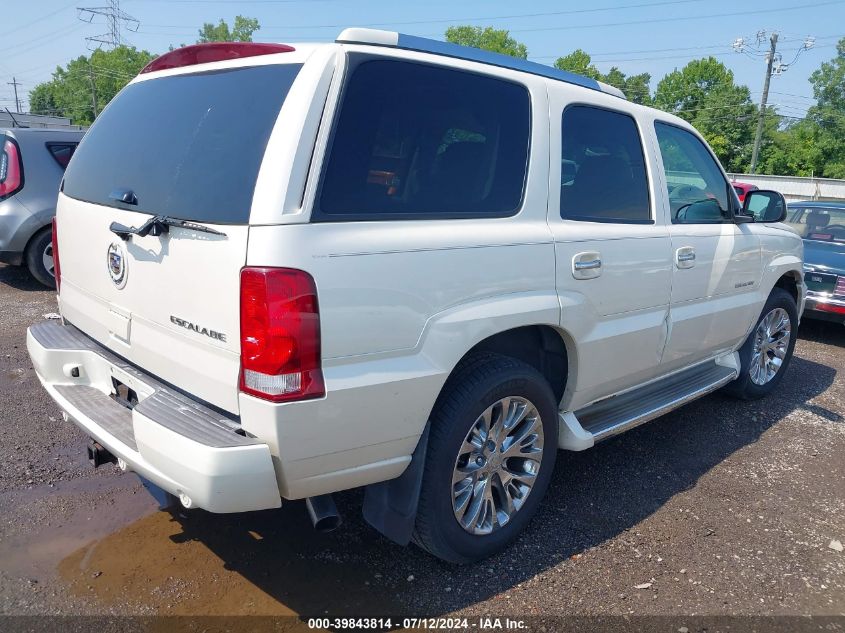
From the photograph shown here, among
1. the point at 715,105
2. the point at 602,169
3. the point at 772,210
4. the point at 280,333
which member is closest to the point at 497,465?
the point at 280,333

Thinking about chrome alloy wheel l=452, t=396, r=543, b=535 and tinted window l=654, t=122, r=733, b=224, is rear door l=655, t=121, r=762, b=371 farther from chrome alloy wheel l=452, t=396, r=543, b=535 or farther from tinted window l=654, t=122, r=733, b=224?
chrome alloy wheel l=452, t=396, r=543, b=535

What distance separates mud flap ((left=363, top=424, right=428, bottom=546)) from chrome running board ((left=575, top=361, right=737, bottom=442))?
1110 millimetres

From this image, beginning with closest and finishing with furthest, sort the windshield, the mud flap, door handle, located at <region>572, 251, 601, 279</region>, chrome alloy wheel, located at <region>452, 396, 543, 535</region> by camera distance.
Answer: the mud flap < chrome alloy wheel, located at <region>452, 396, 543, 535</region> < door handle, located at <region>572, 251, 601, 279</region> < the windshield

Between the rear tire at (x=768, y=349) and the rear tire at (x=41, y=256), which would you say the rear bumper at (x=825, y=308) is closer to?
the rear tire at (x=768, y=349)

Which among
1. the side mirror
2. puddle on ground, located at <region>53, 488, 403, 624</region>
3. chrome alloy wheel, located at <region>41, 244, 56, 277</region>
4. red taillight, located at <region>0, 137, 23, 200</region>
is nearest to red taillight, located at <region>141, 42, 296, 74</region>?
puddle on ground, located at <region>53, 488, 403, 624</region>

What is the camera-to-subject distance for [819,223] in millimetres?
8055

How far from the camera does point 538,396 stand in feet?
9.75

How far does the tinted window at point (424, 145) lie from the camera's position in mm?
2316

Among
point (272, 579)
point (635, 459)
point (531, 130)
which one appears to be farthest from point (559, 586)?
point (531, 130)

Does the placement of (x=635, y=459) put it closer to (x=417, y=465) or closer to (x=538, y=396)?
(x=538, y=396)

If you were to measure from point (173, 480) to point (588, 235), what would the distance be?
206cm

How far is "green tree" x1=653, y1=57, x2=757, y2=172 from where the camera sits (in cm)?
5831

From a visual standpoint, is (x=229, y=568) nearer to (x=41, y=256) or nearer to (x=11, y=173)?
(x=41, y=256)

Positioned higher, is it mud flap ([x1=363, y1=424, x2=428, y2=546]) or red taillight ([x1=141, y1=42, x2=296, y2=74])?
red taillight ([x1=141, y1=42, x2=296, y2=74])
